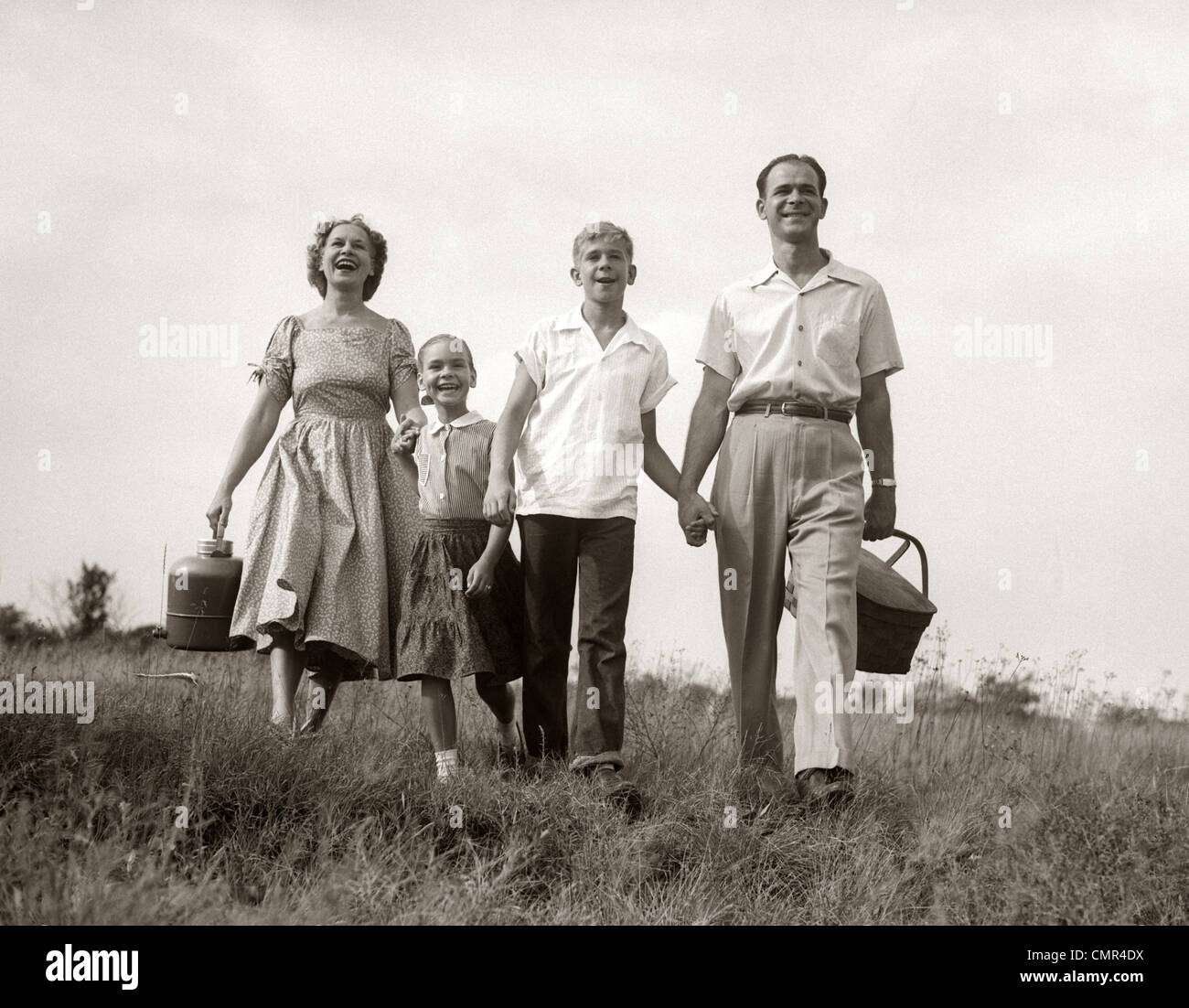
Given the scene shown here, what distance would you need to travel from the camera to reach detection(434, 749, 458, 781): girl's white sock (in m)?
5.06

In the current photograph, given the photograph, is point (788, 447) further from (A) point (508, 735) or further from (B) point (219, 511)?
(B) point (219, 511)

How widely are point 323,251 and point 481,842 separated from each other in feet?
9.23

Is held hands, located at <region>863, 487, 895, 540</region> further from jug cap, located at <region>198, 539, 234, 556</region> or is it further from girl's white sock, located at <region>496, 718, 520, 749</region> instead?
jug cap, located at <region>198, 539, 234, 556</region>

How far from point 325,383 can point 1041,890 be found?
3.50 meters

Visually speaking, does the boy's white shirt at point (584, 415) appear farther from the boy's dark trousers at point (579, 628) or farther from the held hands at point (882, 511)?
the held hands at point (882, 511)

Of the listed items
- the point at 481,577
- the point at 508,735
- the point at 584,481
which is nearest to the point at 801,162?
the point at 584,481

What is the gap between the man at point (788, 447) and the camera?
5.09 metres

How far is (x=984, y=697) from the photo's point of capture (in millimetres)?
6922

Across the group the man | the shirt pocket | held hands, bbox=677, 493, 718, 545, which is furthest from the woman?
A: the shirt pocket

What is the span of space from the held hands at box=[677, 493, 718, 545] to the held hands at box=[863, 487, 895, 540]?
650 mm

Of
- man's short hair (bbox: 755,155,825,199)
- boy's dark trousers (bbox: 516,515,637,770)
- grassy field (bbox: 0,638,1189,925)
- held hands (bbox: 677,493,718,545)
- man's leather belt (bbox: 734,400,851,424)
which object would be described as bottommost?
grassy field (bbox: 0,638,1189,925)

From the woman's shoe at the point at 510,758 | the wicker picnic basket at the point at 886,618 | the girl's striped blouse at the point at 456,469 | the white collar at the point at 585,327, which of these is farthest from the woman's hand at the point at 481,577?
the wicker picnic basket at the point at 886,618
